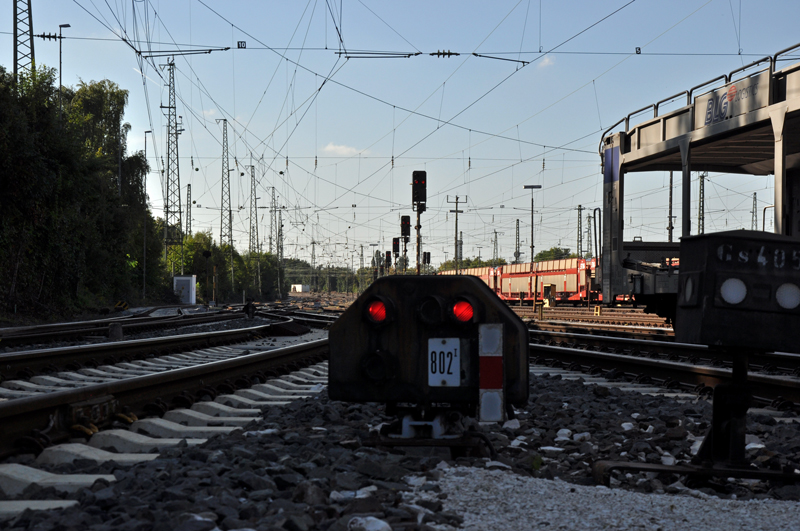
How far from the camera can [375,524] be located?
2520 mm

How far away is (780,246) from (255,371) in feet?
20.7

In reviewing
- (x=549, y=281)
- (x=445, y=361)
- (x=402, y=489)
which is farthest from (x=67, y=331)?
(x=549, y=281)

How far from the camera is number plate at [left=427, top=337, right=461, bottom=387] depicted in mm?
3883

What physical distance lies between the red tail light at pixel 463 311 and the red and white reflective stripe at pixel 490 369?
0.09 m

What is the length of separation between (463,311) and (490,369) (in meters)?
0.36

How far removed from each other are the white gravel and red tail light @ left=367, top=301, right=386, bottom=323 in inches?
37.9

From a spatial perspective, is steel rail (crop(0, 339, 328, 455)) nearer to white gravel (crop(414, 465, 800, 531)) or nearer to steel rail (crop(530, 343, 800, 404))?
white gravel (crop(414, 465, 800, 531))

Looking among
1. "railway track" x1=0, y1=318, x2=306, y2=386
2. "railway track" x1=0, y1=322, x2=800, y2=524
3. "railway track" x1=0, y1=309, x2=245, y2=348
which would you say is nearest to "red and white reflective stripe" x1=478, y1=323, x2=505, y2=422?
"railway track" x1=0, y1=322, x2=800, y2=524

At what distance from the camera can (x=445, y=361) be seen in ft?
12.8

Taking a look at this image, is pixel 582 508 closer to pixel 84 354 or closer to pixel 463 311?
pixel 463 311

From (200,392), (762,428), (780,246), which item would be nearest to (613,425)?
(762,428)

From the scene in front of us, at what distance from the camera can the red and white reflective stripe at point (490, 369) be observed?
376cm

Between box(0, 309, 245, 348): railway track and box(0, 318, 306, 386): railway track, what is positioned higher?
box(0, 318, 306, 386): railway track

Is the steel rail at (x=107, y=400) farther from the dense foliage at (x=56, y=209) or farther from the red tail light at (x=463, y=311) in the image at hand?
the dense foliage at (x=56, y=209)
